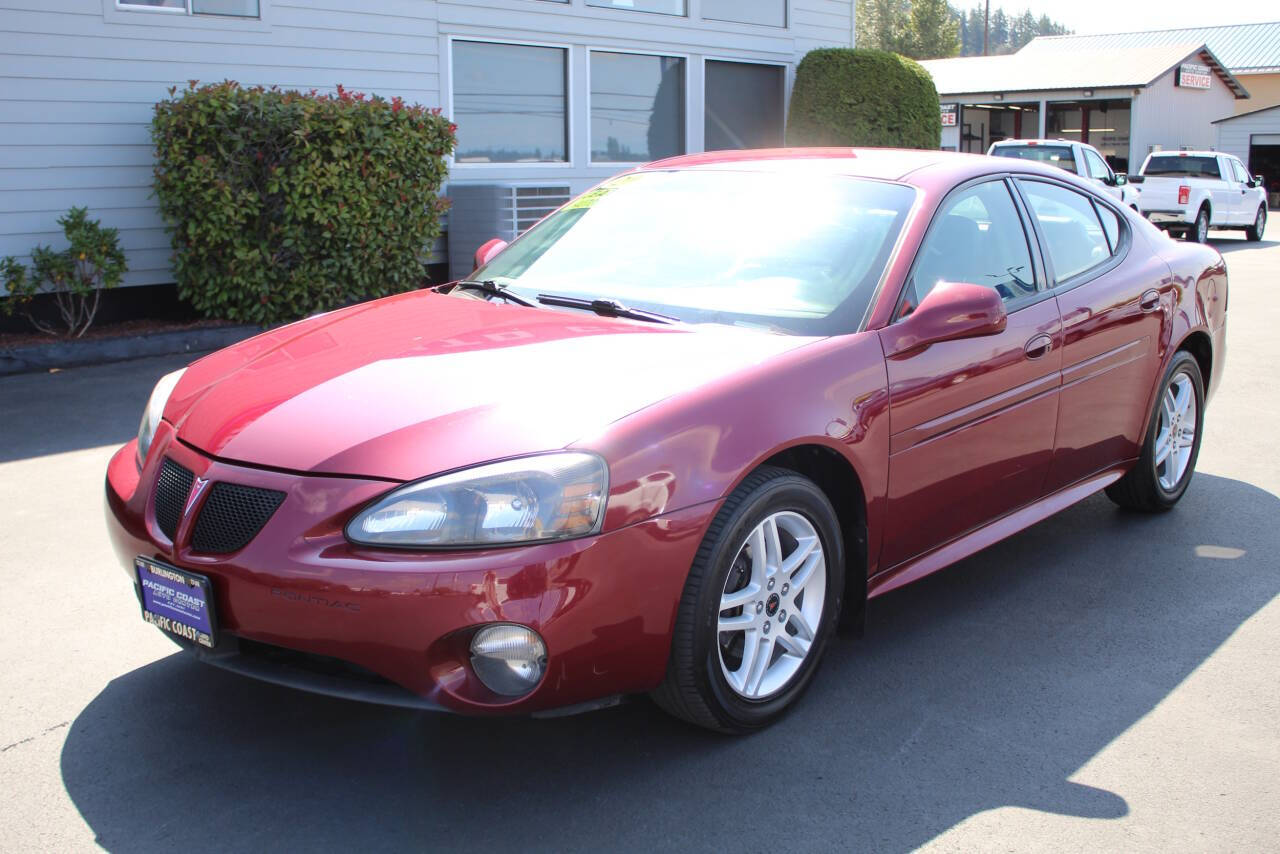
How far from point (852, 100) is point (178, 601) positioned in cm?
1369

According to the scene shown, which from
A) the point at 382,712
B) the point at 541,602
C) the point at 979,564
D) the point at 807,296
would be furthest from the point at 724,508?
the point at 979,564

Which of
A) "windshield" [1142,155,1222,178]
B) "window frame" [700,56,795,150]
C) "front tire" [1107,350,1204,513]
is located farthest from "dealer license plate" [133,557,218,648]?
"windshield" [1142,155,1222,178]

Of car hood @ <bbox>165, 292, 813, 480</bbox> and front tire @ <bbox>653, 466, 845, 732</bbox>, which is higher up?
car hood @ <bbox>165, 292, 813, 480</bbox>

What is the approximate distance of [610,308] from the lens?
3.86 meters

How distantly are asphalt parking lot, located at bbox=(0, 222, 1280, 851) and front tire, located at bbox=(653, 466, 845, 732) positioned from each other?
15 cm

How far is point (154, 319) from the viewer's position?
9.93m

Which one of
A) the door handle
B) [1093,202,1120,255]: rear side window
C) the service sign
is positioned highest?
the service sign

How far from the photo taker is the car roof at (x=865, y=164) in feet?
14.0

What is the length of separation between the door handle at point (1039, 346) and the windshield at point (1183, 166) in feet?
68.5

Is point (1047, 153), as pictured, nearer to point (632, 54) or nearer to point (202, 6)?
point (632, 54)

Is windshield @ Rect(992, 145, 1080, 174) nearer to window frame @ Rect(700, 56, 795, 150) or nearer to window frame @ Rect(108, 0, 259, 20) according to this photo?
window frame @ Rect(700, 56, 795, 150)

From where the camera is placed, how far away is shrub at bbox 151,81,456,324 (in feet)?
29.7

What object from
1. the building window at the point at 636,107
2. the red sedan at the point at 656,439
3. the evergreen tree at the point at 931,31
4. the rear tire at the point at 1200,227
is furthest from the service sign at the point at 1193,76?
the evergreen tree at the point at 931,31

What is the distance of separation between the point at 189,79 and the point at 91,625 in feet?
22.4
